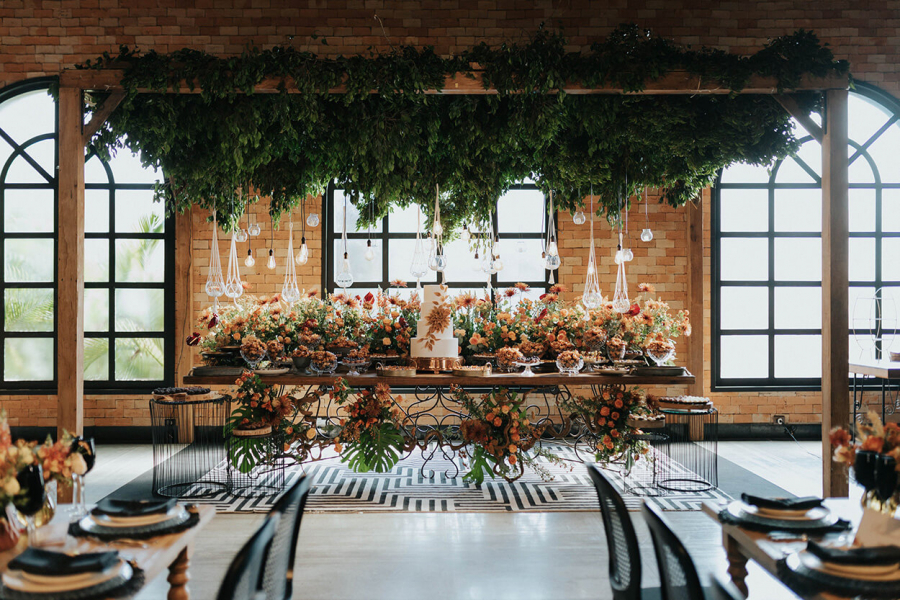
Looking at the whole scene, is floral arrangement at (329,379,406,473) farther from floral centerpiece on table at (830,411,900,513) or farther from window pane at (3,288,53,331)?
window pane at (3,288,53,331)

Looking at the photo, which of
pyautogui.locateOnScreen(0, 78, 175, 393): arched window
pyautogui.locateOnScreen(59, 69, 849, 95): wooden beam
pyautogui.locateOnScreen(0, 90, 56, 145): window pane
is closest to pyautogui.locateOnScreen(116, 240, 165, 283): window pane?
pyautogui.locateOnScreen(0, 78, 175, 393): arched window

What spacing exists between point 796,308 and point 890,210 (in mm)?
1605

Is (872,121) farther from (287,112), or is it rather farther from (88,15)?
(88,15)

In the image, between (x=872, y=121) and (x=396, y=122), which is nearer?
(x=396, y=122)

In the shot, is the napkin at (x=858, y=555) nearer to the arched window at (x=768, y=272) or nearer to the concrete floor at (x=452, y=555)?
the concrete floor at (x=452, y=555)

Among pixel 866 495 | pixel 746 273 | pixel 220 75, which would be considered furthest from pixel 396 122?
pixel 746 273

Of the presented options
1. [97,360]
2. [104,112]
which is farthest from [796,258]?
[97,360]

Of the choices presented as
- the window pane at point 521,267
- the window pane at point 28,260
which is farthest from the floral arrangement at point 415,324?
the window pane at point 28,260

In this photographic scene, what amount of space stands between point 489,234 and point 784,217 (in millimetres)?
3809

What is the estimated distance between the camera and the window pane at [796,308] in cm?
869

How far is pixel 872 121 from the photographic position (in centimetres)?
841

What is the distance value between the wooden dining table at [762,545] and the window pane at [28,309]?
8.02 metres

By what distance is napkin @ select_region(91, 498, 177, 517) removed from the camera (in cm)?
239

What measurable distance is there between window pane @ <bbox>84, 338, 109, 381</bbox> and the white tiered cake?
4.35m
